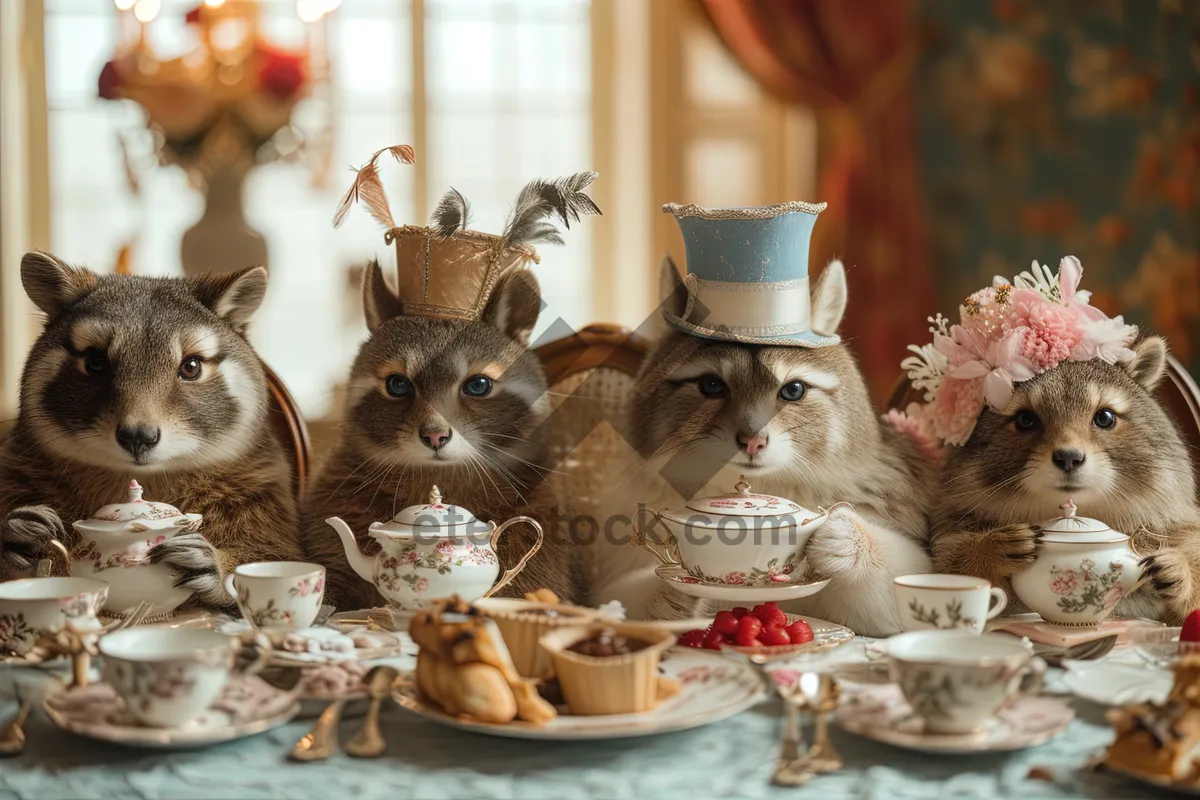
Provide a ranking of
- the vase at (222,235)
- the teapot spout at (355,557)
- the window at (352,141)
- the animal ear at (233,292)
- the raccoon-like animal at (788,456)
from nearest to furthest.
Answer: the teapot spout at (355,557), the raccoon-like animal at (788,456), the animal ear at (233,292), the vase at (222,235), the window at (352,141)

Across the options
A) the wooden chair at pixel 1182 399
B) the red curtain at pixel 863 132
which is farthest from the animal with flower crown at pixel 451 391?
the red curtain at pixel 863 132

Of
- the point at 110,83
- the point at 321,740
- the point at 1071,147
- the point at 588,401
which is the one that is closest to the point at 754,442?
the point at 588,401

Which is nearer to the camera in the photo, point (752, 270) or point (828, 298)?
point (752, 270)

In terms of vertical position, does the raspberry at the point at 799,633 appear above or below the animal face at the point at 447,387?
below

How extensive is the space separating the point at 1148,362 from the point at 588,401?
909mm

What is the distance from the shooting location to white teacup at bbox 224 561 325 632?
1.40m

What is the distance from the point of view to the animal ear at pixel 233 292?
5.85ft

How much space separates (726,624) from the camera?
1.47 m

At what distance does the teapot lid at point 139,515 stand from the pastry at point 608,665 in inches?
24.0

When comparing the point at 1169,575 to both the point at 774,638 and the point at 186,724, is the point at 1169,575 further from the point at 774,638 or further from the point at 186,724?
the point at 186,724

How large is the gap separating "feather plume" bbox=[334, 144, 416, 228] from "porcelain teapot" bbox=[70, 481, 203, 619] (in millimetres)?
477

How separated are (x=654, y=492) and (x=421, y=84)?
127 inches

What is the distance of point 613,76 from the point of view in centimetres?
468

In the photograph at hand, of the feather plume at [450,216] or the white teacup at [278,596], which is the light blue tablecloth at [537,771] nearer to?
the white teacup at [278,596]
